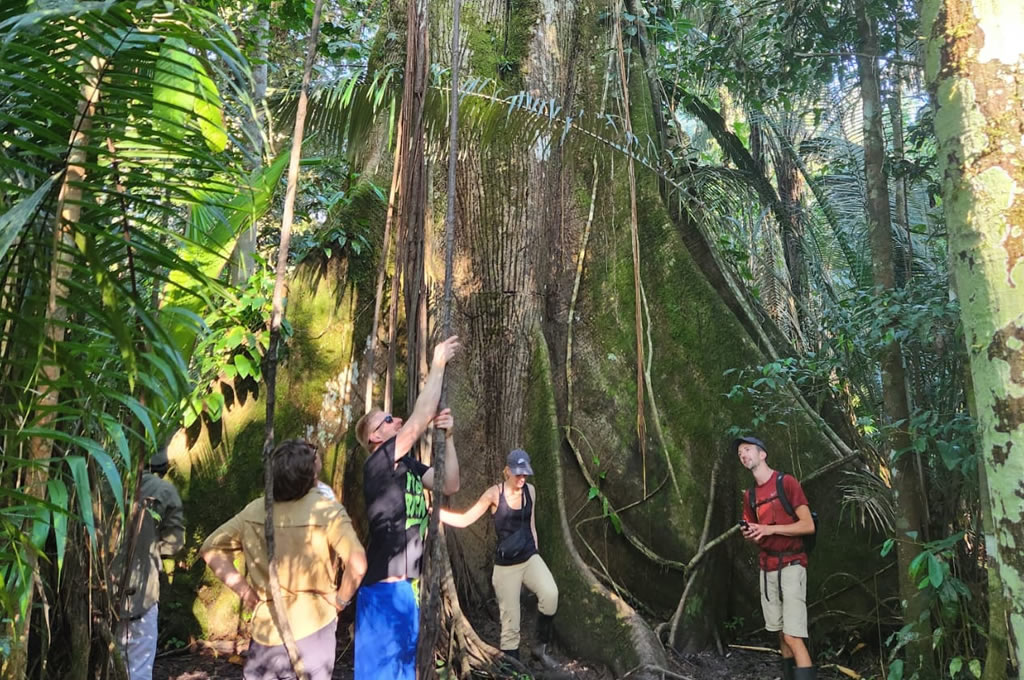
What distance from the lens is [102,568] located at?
2.29m

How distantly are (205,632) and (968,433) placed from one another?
443cm

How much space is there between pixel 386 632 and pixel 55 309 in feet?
5.64

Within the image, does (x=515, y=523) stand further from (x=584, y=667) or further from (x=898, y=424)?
(x=898, y=424)

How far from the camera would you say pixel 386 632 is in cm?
298

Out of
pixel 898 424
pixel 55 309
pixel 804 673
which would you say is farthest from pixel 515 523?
pixel 55 309

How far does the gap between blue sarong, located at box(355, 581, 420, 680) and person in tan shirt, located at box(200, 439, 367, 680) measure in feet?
0.41

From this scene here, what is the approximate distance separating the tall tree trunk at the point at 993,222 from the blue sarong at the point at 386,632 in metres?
1.98

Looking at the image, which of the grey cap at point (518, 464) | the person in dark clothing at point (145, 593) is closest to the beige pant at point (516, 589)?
the grey cap at point (518, 464)

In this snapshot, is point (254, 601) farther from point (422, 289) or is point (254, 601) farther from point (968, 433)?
point (968, 433)

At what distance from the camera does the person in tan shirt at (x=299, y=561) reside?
2801 millimetres

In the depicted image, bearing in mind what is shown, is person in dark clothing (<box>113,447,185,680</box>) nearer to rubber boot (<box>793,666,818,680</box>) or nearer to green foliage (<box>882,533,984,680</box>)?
rubber boot (<box>793,666,818,680</box>)

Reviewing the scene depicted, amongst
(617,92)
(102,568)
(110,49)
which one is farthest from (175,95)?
(617,92)

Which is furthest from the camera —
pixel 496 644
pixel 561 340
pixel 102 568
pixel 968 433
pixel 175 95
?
pixel 561 340

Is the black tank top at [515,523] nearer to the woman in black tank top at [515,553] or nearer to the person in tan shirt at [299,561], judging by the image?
the woman in black tank top at [515,553]
